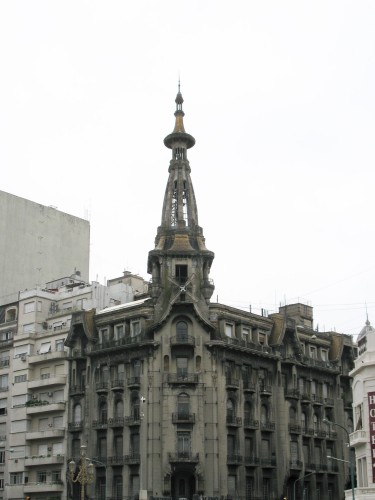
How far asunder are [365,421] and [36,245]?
66.8 m

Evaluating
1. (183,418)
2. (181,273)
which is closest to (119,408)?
(183,418)

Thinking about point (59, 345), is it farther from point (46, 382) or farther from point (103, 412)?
point (103, 412)

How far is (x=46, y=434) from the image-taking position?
→ 330 feet

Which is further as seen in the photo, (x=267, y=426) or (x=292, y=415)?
Answer: (x=292, y=415)

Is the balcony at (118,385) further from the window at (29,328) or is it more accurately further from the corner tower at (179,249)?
the window at (29,328)

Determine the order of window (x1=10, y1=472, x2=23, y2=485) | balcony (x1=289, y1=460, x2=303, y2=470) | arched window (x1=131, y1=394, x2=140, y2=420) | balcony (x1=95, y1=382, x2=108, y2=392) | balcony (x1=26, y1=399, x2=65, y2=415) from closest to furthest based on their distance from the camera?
arched window (x1=131, y1=394, x2=140, y2=420)
balcony (x1=95, y1=382, x2=108, y2=392)
balcony (x1=289, y1=460, x2=303, y2=470)
balcony (x1=26, y1=399, x2=65, y2=415)
window (x1=10, y1=472, x2=23, y2=485)

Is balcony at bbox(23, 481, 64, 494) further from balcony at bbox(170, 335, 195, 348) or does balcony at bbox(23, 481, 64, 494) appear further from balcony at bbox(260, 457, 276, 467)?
balcony at bbox(260, 457, 276, 467)

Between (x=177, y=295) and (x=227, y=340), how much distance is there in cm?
758

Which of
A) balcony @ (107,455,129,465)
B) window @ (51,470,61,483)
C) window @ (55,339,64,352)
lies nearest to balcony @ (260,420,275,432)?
balcony @ (107,455,129,465)

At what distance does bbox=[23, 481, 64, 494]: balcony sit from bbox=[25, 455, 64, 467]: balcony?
2180 mm

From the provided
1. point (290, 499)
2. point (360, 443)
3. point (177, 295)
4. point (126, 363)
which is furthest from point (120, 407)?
point (360, 443)

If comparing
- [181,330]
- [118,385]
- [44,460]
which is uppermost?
[181,330]

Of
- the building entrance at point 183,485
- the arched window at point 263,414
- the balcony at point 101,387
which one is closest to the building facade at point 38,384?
the balcony at point 101,387

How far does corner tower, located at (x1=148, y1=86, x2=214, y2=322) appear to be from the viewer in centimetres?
9756
